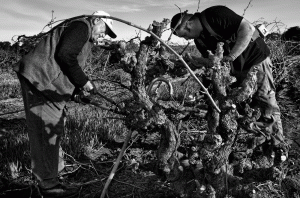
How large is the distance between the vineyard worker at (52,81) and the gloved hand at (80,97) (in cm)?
7

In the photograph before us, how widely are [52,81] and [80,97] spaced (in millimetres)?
271

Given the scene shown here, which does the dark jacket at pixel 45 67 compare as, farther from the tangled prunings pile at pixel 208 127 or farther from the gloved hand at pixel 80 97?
the tangled prunings pile at pixel 208 127

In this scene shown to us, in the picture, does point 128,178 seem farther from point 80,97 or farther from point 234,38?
point 234,38

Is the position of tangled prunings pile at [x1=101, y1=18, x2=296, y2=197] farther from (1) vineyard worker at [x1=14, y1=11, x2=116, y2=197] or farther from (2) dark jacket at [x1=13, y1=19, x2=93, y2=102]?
(2) dark jacket at [x1=13, y1=19, x2=93, y2=102]

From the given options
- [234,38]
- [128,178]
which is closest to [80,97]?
[128,178]

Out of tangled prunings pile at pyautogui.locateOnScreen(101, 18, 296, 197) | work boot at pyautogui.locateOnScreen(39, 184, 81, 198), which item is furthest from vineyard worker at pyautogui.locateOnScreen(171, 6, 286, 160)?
work boot at pyautogui.locateOnScreen(39, 184, 81, 198)

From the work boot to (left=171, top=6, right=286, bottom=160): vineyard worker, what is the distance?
166 centimetres

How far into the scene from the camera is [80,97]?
8.63 feet

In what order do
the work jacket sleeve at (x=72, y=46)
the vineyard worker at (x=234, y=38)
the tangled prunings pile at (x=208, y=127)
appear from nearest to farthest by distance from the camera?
1. the tangled prunings pile at (x=208, y=127)
2. the work jacket sleeve at (x=72, y=46)
3. the vineyard worker at (x=234, y=38)

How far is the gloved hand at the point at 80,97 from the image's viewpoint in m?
2.61

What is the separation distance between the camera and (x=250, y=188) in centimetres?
197

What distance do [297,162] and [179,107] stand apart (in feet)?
5.67

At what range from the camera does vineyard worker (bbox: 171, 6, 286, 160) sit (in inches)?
109

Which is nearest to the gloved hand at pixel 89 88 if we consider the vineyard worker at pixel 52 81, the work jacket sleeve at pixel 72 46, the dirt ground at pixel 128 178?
the vineyard worker at pixel 52 81
